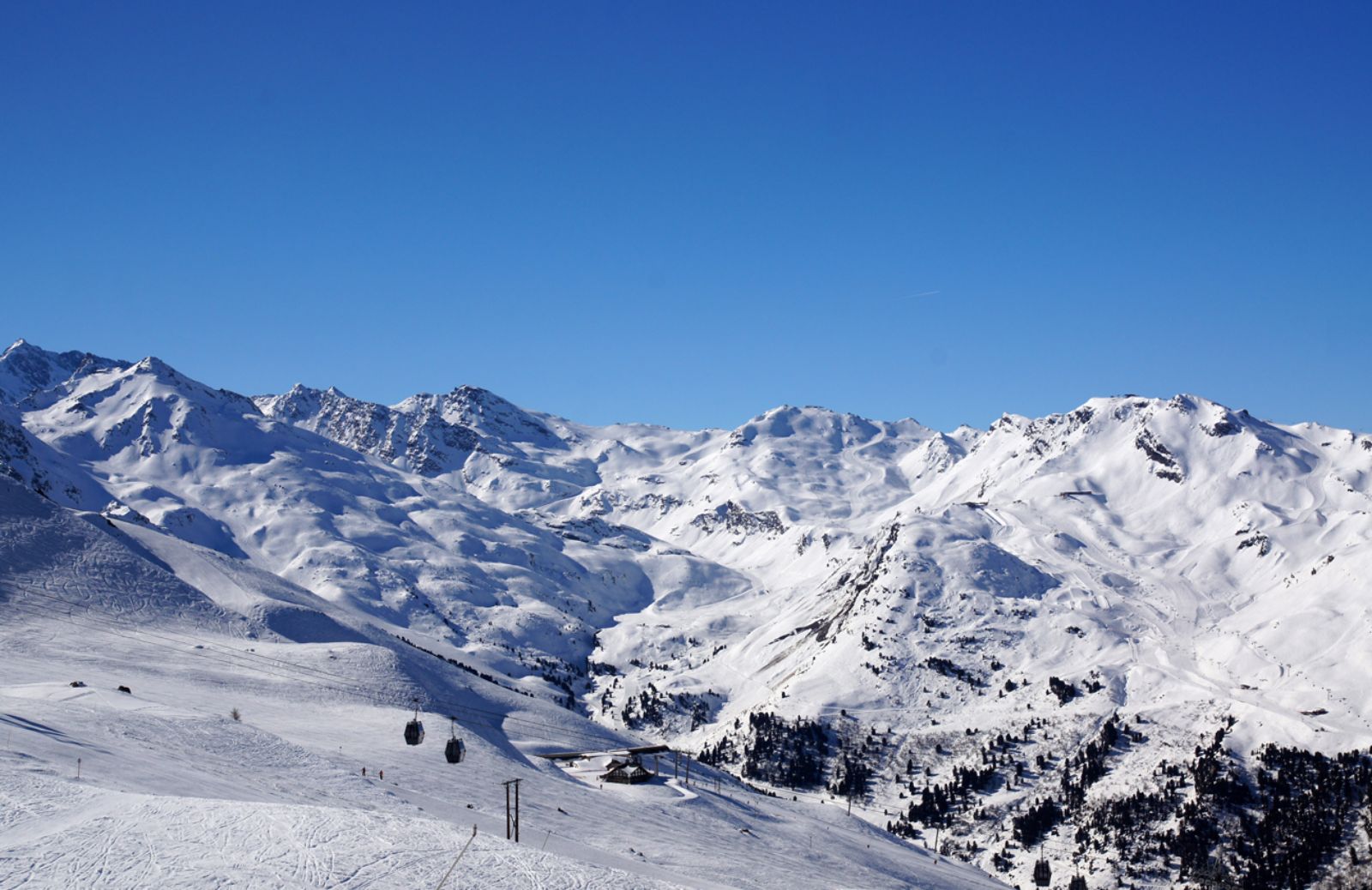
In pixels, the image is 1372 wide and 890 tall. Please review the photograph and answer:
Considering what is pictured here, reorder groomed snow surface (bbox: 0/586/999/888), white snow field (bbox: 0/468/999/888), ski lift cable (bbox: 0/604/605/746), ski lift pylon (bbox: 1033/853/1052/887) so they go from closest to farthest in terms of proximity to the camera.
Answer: groomed snow surface (bbox: 0/586/999/888) → white snow field (bbox: 0/468/999/888) → ski lift cable (bbox: 0/604/605/746) → ski lift pylon (bbox: 1033/853/1052/887)

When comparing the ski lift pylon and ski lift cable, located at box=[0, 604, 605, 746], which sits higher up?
ski lift cable, located at box=[0, 604, 605, 746]

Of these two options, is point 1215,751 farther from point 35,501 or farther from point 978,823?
point 35,501

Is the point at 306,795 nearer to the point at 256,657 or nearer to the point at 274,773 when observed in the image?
the point at 274,773

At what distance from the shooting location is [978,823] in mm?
187375

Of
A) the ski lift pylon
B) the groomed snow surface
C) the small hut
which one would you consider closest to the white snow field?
the groomed snow surface

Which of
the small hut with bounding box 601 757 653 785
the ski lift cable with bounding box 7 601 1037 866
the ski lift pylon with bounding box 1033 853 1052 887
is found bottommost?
the ski lift pylon with bounding box 1033 853 1052 887

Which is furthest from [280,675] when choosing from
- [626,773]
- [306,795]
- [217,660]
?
[306,795]

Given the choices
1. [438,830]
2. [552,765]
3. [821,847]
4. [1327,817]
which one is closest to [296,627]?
[552,765]

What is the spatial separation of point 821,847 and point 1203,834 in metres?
97.4

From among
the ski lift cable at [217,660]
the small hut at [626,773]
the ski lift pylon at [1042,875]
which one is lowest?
the ski lift pylon at [1042,875]

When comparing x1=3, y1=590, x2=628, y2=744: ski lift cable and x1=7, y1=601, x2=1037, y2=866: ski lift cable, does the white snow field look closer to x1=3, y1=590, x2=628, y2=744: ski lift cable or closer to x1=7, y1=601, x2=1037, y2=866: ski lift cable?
x1=7, y1=601, x2=1037, y2=866: ski lift cable

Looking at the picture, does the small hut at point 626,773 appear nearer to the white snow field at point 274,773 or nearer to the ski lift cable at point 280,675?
the white snow field at point 274,773

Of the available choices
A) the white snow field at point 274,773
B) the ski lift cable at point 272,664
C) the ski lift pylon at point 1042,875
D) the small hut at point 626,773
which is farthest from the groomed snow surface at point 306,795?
the ski lift pylon at point 1042,875

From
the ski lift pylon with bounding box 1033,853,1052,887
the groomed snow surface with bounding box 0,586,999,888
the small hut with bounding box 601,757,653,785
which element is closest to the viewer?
the groomed snow surface with bounding box 0,586,999,888
